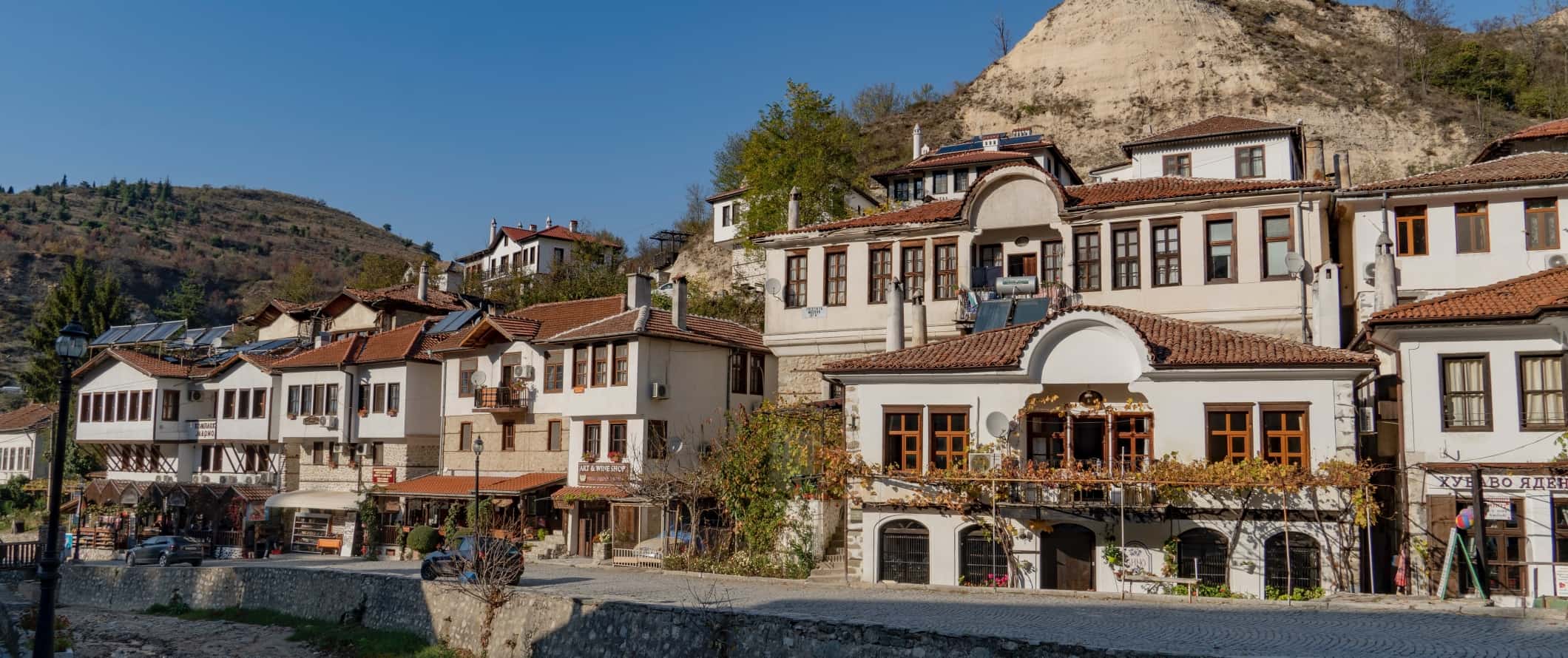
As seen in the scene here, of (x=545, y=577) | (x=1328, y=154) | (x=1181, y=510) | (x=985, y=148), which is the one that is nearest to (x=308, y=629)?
(x=545, y=577)

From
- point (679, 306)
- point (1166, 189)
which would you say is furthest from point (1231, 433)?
point (679, 306)

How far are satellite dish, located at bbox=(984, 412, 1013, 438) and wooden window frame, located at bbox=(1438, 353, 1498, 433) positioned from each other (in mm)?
7611

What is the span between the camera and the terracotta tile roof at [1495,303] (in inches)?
795

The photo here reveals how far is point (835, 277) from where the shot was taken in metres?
32.4

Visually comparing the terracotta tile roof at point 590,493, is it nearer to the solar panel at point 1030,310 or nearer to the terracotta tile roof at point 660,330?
the terracotta tile roof at point 660,330

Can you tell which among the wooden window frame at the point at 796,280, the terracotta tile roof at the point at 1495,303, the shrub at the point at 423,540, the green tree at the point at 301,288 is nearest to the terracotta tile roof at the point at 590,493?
the shrub at the point at 423,540

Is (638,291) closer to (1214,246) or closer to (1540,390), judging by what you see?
(1214,246)

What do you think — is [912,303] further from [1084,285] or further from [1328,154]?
[1328,154]

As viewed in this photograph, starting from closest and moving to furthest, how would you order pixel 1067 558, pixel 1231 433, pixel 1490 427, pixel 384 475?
pixel 1490 427 < pixel 1231 433 < pixel 1067 558 < pixel 384 475

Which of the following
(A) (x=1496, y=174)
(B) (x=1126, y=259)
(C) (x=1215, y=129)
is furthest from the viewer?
(C) (x=1215, y=129)

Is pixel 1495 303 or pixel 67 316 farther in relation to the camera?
pixel 67 316

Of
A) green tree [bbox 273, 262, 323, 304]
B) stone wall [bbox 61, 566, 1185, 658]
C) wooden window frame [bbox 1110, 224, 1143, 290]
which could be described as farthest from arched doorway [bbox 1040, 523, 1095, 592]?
green tree [bbox 273, 262, 323, 304]

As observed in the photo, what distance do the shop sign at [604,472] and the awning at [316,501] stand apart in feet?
29.6

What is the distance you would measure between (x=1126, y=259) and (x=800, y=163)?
83.8 feet
